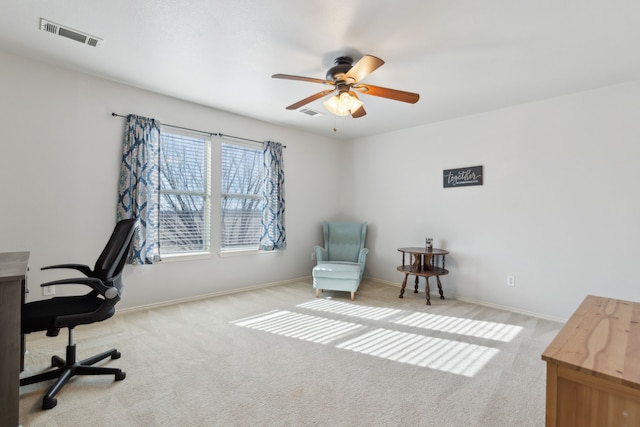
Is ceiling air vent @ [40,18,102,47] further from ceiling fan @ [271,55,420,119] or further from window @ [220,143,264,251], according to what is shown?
window @ [220,143,264,251]

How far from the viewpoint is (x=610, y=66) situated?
268 cm

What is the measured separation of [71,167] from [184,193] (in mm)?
1147

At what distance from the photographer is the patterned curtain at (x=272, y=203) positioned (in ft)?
15.1

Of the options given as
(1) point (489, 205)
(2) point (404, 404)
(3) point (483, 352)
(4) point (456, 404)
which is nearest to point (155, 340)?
(2) point (404, 404)

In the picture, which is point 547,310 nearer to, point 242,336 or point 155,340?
point 242,336

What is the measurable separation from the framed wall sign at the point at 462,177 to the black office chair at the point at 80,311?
389 centimetres

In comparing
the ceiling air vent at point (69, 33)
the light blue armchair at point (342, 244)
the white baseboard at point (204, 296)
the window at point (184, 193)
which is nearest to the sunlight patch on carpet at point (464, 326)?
the light blue armchair at point (342, 244)

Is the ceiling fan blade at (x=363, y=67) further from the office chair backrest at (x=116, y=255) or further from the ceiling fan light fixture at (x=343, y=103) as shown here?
the office chair backrest at (x=116, y=255)

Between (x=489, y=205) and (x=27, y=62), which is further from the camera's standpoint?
(x=489, y=205)

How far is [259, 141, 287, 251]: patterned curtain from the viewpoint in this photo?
15.1 feet

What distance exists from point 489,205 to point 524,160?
0.67 m

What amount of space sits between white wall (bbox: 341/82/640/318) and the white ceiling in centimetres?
39

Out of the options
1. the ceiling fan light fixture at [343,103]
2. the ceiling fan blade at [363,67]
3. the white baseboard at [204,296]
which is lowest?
the white baseboard at [204,296]

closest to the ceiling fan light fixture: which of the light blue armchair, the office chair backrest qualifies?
the office chair backrest
